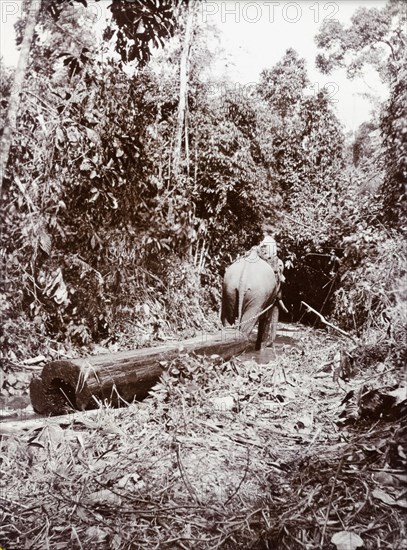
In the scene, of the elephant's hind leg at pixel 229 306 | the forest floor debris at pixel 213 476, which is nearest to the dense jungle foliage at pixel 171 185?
the elephant's hind leg at pixel 229 306

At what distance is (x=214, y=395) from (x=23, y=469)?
165cm

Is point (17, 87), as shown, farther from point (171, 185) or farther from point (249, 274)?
point (171, 185)

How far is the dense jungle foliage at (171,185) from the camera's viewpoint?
4.04 m

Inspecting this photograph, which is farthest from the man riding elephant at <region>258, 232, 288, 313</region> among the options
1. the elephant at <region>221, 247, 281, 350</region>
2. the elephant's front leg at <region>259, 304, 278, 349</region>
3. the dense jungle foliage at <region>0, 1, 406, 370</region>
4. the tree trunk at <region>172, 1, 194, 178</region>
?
the tree trunk at <region>172, 1, 194, 178</region>

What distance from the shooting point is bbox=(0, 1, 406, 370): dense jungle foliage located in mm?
4035

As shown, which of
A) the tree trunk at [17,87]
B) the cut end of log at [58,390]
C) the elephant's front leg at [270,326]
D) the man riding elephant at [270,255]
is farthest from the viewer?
the elephant's front leg at [270,326]

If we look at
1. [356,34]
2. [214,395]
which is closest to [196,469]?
[214,395]

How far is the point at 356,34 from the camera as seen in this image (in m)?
3.35

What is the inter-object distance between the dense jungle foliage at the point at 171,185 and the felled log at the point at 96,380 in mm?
1198

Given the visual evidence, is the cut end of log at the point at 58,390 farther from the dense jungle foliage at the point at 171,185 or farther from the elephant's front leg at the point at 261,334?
the elephant's front leg at the point at 261,334

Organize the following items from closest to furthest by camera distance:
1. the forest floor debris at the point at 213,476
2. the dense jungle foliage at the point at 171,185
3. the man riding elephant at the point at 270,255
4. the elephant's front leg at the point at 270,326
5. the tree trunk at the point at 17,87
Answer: the forest floor debris at the point at 213,476
the tree trunk at the point at 17,87
the dense jungle foliage at the point at 171,185
the man riding elephant at the point at 270,255
the elephant's front leg at the point at 270,326

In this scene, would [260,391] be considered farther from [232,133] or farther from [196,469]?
[232,133]

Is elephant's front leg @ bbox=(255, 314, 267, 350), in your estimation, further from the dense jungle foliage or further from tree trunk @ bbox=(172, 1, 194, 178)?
tree trunk @ bbox=(172, 1, 194, 178)

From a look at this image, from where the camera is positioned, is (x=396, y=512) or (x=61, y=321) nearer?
(x=396, y=512)
